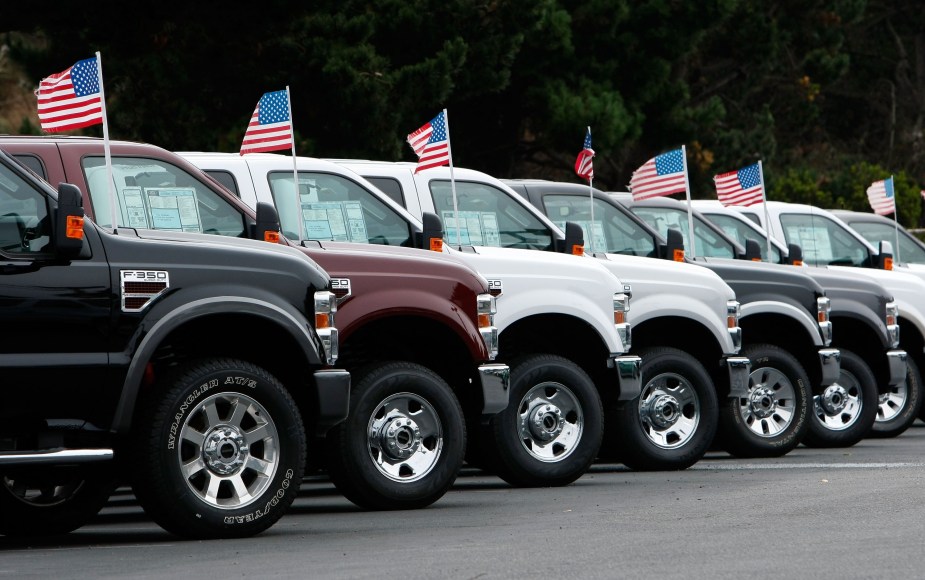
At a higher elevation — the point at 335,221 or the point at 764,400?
the point at 335,221

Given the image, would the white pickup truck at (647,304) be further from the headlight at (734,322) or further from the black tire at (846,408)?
the black tire at (846,408)

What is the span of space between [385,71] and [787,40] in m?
14.2

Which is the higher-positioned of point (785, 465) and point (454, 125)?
point (454, 125)

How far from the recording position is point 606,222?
16078mm

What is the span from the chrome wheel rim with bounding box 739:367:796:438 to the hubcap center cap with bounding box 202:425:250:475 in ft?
24.1

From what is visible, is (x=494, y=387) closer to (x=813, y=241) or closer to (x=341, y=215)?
(x=341, y=215)

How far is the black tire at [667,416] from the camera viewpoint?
48.9ft

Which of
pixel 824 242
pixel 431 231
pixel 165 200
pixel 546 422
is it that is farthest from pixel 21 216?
pixel 824 242

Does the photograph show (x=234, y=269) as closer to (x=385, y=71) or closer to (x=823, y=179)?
(x=385, y=71)

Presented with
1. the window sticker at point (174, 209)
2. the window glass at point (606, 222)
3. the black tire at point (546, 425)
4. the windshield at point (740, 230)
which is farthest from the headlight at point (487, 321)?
the windshield at point (740, 230)

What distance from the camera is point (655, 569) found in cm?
826

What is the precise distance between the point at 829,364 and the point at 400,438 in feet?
20.7

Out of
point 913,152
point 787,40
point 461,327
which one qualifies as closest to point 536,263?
point 461,327

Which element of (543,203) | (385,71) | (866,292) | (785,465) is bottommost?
(785,465)
